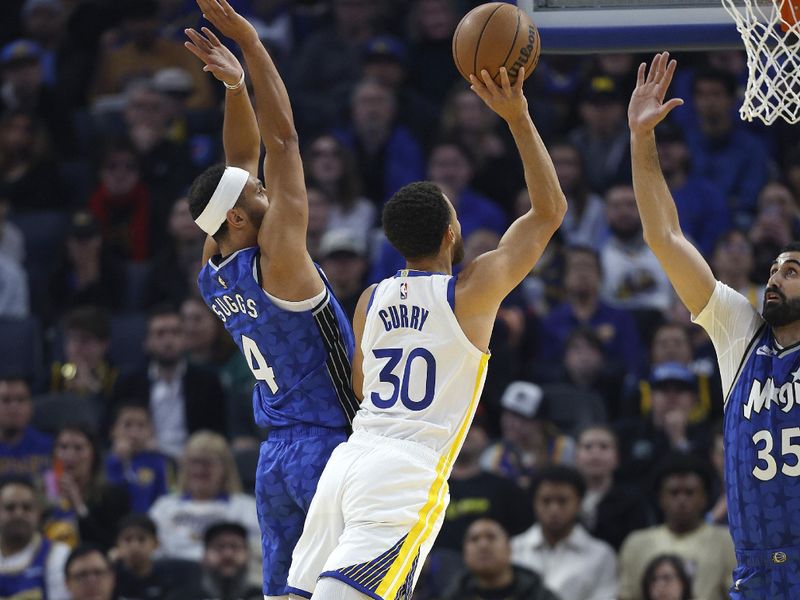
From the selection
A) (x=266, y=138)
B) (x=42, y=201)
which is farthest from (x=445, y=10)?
(x=266, y=138)

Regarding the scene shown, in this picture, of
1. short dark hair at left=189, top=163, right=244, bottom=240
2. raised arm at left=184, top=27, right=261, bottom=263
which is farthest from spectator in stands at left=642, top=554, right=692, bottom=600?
short dark hair at left=189, top=163, right=244, bottom=240

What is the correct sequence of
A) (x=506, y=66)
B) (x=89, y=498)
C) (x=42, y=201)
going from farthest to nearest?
(x=42, y=201), (x=89, y=498), (x=506, y=66)

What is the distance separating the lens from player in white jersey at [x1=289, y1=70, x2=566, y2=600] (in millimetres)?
5875

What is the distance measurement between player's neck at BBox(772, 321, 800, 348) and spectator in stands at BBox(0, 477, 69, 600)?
5869 mm

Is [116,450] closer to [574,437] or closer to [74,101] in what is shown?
[574,437]

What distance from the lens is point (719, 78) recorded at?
45.0ft

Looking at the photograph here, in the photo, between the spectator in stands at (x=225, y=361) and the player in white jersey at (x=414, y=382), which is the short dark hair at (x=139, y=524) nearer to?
the spectator in stands at (x=225, y=361)

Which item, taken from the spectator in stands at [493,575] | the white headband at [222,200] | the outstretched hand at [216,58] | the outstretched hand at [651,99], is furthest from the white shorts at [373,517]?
the spectator in stands at [493,575]

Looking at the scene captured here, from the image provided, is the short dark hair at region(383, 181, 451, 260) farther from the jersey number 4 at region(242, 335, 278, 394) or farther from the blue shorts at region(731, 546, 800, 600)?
the blue shorts at region(731, 546, 800, 600)

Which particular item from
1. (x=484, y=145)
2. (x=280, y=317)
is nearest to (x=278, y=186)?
(x=280, y=317)

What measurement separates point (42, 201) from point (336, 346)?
8567 millimetres

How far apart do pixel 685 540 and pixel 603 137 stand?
517 cm

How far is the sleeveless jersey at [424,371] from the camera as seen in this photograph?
605 cm

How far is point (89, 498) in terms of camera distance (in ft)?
36.8
